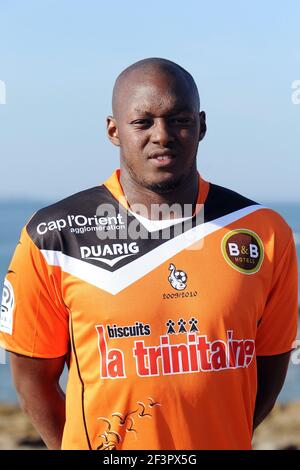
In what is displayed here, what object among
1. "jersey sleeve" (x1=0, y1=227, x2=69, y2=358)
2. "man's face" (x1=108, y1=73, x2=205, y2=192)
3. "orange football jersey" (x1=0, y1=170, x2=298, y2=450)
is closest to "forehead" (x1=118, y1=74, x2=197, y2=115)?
"man's face" (x1=108, y1=73, x2=205, y2=192)

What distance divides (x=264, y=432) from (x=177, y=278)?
22.5 feet

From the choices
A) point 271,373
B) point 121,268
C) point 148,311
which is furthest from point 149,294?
point 271,373

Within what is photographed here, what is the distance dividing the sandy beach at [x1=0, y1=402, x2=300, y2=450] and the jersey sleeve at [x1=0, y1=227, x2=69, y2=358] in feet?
19.4

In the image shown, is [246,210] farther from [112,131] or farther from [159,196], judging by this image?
[112,131]

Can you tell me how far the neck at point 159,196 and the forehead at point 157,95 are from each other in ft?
1.04

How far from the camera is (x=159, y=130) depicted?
406cm

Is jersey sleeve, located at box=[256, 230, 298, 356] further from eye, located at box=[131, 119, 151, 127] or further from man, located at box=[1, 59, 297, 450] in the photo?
eye, located at box=[131, 119, 151, 127]

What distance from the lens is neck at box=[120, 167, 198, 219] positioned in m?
4.27

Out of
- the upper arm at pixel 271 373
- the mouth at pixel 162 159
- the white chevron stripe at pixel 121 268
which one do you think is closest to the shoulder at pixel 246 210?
the white chevron stripe at pixel 121 268

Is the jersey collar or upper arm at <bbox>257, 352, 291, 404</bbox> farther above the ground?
the jersey collar

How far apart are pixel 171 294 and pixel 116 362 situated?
1.24ft

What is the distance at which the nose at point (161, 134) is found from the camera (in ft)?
13.2
